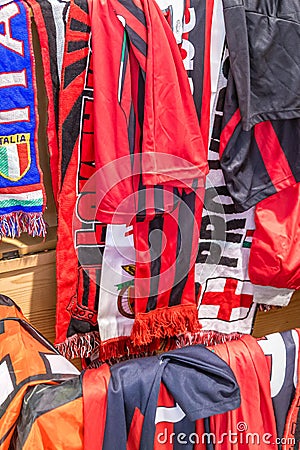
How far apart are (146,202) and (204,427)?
447 mm

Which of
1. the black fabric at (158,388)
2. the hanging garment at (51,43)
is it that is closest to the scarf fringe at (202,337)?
the black fabric at (158,388)

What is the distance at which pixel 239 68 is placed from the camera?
1288mm

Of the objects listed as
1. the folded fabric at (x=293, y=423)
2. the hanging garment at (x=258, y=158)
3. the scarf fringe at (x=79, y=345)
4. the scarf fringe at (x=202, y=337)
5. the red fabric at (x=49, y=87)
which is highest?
the red fabric at (x=49, y=87)

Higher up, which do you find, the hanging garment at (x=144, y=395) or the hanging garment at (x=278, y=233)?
the hanging garment at (x=278, y=233)

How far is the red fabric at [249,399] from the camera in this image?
125 cm

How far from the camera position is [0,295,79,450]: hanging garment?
43.9 inches

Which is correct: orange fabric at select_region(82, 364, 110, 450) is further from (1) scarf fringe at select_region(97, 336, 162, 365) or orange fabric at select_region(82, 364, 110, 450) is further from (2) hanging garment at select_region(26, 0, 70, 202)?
(2) hanging garment at select_region(26, 0, 70, 202)

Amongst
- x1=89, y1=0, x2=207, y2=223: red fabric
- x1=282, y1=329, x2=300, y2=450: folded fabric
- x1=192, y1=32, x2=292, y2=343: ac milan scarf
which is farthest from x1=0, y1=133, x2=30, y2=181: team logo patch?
x1=282, y1=329, x2=300, y2=450: folded fabric

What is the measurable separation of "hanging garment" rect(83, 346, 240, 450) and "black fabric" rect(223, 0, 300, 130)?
493 mm

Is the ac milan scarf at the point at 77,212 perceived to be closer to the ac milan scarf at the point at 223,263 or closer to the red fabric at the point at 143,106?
the red fabric at the point at 143,106

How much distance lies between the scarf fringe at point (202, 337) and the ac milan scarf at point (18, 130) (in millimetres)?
462

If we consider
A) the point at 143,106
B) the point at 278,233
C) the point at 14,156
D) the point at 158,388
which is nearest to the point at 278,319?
the point at 278,233

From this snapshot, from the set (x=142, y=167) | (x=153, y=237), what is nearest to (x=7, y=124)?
(x=142, y=167)

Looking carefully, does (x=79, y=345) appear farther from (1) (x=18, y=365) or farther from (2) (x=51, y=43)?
(2) (x=51, y=43)
